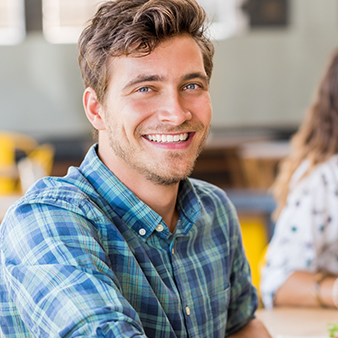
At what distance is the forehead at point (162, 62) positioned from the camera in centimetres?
106

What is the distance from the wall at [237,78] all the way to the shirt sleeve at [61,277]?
7.11m

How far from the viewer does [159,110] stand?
3.56ft

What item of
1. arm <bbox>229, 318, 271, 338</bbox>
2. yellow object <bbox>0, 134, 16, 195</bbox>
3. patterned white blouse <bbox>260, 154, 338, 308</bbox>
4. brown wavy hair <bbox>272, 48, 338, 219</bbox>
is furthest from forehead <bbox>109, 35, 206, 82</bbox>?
yellow object <bbox>0, 134, 16, 195</bbox>

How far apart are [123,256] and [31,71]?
293 inches

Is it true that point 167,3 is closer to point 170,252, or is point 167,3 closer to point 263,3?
point 170,252

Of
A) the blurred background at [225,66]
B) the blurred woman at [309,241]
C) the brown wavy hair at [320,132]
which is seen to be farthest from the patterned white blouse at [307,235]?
the blurred background at [225,66]

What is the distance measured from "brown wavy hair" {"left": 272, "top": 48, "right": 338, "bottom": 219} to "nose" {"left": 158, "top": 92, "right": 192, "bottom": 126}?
95 centimetres

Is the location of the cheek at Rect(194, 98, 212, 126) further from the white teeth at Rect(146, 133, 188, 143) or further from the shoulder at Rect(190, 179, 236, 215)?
the shoulder at Rect(190, 179, 236, 215)

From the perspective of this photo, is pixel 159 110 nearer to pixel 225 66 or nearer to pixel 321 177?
pixel 321 177

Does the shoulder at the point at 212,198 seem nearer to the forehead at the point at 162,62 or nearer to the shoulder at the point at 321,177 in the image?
the forehead at the point at 162,62

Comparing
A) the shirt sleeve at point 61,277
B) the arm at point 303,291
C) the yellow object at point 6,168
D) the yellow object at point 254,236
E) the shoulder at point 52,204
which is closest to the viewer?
the shirt sleeve at point 61,277

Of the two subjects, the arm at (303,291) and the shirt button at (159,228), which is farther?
the arm at (303,291)

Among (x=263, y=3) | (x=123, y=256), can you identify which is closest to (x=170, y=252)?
(x=123, y=256)

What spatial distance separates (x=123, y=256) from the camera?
101 cm
